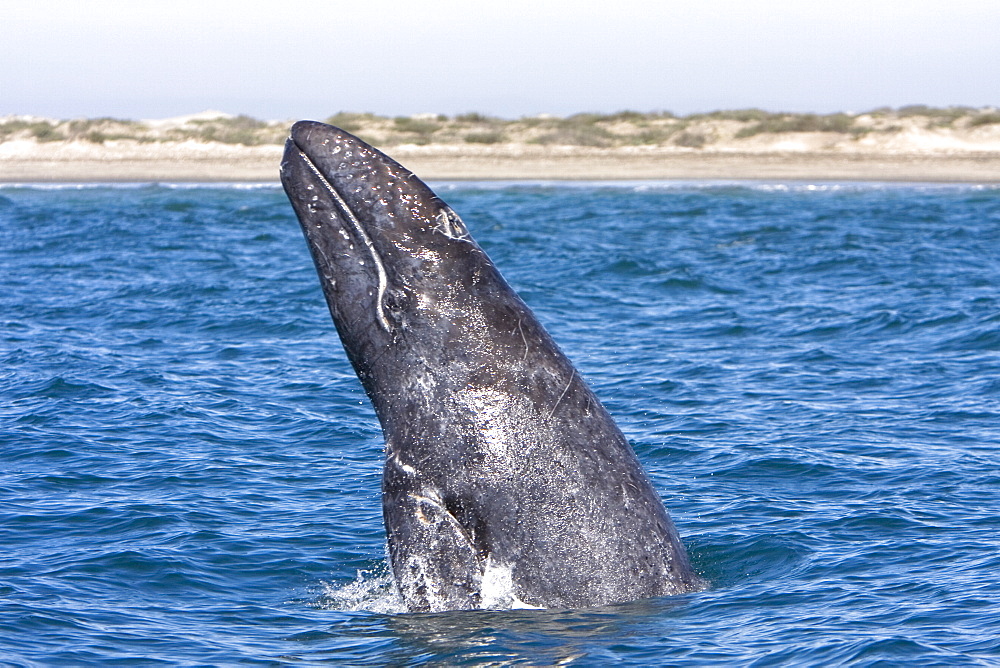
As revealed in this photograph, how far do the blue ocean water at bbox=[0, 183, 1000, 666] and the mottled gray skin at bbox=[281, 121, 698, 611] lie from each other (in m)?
0.26

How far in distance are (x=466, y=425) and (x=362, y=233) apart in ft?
3.30

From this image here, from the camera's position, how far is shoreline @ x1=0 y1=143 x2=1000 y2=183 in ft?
176

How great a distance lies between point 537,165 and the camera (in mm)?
57344

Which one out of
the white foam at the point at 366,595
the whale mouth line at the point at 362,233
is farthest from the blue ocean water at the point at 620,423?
the whale mouth line at the point at 362,233

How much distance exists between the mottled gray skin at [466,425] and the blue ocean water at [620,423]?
0.26 metres

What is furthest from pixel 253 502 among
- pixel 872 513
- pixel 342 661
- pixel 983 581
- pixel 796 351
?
pixel 796 351

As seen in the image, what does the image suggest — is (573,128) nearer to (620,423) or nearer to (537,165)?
(537,165)

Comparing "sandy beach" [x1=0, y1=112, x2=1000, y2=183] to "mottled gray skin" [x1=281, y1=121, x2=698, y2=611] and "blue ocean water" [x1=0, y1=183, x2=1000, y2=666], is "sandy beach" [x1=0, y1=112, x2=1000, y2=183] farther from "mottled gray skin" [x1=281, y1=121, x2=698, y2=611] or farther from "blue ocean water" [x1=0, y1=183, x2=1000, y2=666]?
"mottled gray skin" [x1=281, y1=121, x2=698, y2=611]

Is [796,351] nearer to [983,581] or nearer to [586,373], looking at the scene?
[586,373]

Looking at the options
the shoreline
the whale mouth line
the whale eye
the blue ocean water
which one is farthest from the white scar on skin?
the shoreline

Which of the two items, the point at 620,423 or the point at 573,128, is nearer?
the point at 620,423

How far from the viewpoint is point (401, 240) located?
220 inches

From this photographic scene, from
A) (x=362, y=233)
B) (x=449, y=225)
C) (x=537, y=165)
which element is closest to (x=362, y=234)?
(x=362, y=233)

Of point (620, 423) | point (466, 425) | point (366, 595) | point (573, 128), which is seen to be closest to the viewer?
point (466, 425)
